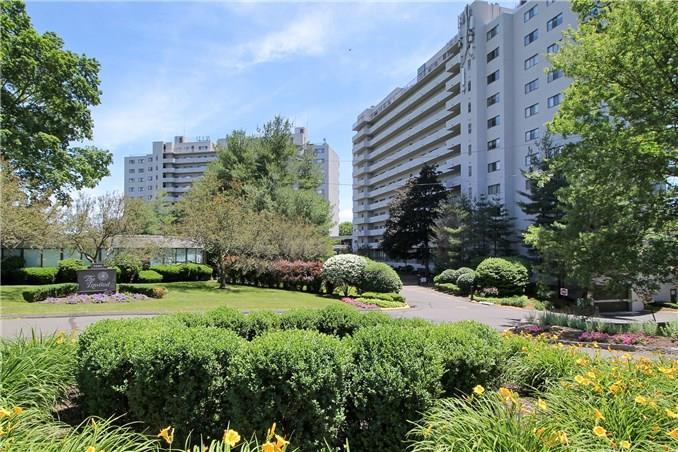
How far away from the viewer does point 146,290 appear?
71.4 ft

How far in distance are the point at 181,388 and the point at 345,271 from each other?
21.6 m

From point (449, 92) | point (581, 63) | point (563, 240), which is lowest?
point (563, 240)

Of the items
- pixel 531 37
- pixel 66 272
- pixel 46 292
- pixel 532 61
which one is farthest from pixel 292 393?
pixel 531 37

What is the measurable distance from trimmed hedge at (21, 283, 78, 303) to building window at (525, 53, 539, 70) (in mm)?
42454

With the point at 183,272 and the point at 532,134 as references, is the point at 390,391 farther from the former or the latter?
the point at 532,134

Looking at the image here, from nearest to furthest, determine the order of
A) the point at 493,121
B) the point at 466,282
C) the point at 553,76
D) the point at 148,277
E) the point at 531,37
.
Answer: the point at 148,277
the point at 466,282
the point at 553,76
the point at 531,37
the point at 493,121

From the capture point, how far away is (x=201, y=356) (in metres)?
4.08

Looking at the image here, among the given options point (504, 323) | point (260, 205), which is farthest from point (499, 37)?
point (504, 323)

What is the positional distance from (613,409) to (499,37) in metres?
49.3

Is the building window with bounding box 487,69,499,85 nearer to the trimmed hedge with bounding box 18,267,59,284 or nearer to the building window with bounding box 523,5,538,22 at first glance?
the building window with bounding box 523,5,538,22

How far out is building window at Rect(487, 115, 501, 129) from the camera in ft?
149

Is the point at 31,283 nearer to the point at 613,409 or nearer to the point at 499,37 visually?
the point at 613,409

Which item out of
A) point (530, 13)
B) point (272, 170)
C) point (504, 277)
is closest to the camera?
point (504, 277)

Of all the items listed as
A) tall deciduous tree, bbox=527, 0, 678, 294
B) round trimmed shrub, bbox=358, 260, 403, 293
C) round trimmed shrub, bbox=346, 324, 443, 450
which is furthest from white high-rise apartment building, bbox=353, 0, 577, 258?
round trimmed shrub, bbox=346, 324, 443, 450
